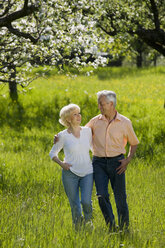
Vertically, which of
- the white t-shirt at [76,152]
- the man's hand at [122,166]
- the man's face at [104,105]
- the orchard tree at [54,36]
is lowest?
the man's hand at [122,166]

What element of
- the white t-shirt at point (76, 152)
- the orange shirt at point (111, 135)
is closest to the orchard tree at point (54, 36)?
the orange shirt at point (111, 135)

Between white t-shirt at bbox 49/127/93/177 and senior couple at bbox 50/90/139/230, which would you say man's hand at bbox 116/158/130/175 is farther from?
white t-shirt at bbox 49/127/93/177

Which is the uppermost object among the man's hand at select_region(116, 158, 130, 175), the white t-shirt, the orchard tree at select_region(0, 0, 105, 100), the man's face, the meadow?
the orchard tree at select_region(0, 0, 105, 100)

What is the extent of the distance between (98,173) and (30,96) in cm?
1467

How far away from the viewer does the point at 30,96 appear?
62.0 ft

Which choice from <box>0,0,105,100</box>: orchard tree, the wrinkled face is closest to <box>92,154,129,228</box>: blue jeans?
the wrinkled face

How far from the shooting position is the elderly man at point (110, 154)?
4602 mm

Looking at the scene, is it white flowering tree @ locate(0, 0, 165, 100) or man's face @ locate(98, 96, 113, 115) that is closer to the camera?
man's face @ locate(98, 96, 113, 115)

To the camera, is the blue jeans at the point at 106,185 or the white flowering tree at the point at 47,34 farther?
the white flowering tree at the point at 47,34

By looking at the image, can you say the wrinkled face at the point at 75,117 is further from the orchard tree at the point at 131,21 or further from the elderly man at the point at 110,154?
the orchard tree at the point at 131,21

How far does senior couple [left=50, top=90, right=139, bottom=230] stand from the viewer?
4488 mm

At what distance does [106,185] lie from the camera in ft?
15.3

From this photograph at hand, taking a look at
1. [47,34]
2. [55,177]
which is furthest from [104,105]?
[47,34]

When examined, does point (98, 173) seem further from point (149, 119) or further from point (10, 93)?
point (10, 93)
